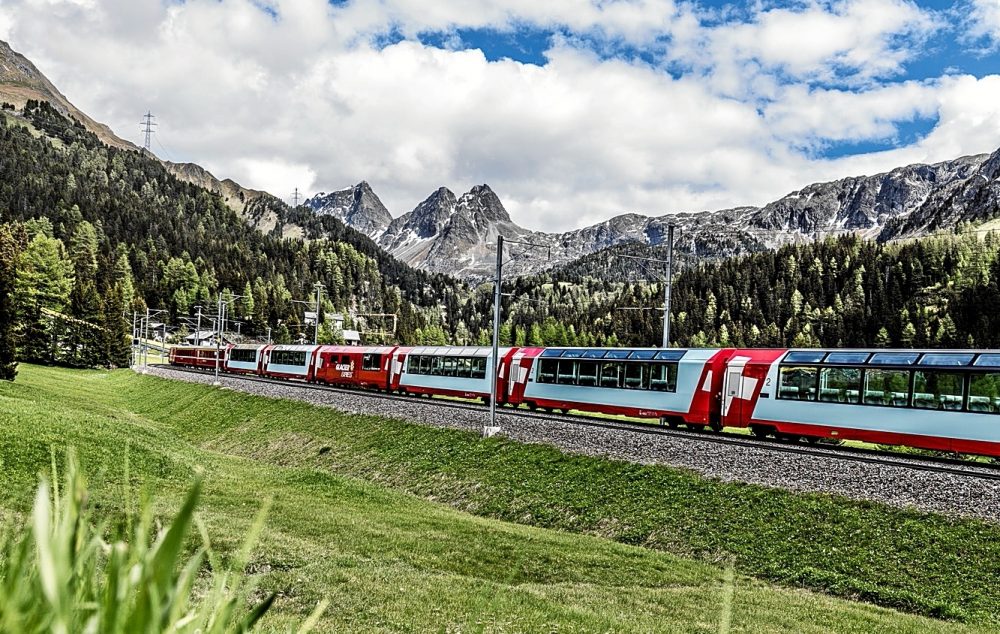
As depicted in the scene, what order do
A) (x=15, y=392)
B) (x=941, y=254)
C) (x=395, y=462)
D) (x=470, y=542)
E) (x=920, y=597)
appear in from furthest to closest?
(x=941, y=254) < (x=15, y=392) < (x=395, y=462) < (x=470, y=542) < (x=920, y=597)

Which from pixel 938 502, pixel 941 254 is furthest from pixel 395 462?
pixel 941 254

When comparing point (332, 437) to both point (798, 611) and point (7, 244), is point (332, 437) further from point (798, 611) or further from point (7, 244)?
point (7, 244)

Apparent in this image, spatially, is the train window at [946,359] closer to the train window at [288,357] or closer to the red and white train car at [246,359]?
the train window at [288,357]

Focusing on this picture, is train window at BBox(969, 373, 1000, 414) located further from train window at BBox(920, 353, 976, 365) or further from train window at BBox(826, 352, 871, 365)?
train window at BBox(826, 352, 871, 365)

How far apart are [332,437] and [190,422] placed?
53.1ft

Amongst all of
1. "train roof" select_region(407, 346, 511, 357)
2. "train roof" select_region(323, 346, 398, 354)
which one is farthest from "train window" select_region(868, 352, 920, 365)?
"train roof" select_region(323, 346, 398, 354)

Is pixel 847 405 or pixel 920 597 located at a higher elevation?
pixel 847 405

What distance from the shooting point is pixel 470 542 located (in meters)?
17.0

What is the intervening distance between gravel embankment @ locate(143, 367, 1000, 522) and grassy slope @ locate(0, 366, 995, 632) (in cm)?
94

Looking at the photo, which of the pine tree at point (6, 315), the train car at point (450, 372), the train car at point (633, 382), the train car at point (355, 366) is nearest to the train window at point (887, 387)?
the train car at point (633, 382)

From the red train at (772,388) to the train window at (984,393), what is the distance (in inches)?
1.1

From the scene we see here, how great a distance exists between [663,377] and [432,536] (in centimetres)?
1745

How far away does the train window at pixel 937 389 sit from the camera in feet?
77.7

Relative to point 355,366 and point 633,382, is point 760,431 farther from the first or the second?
point 355,366
